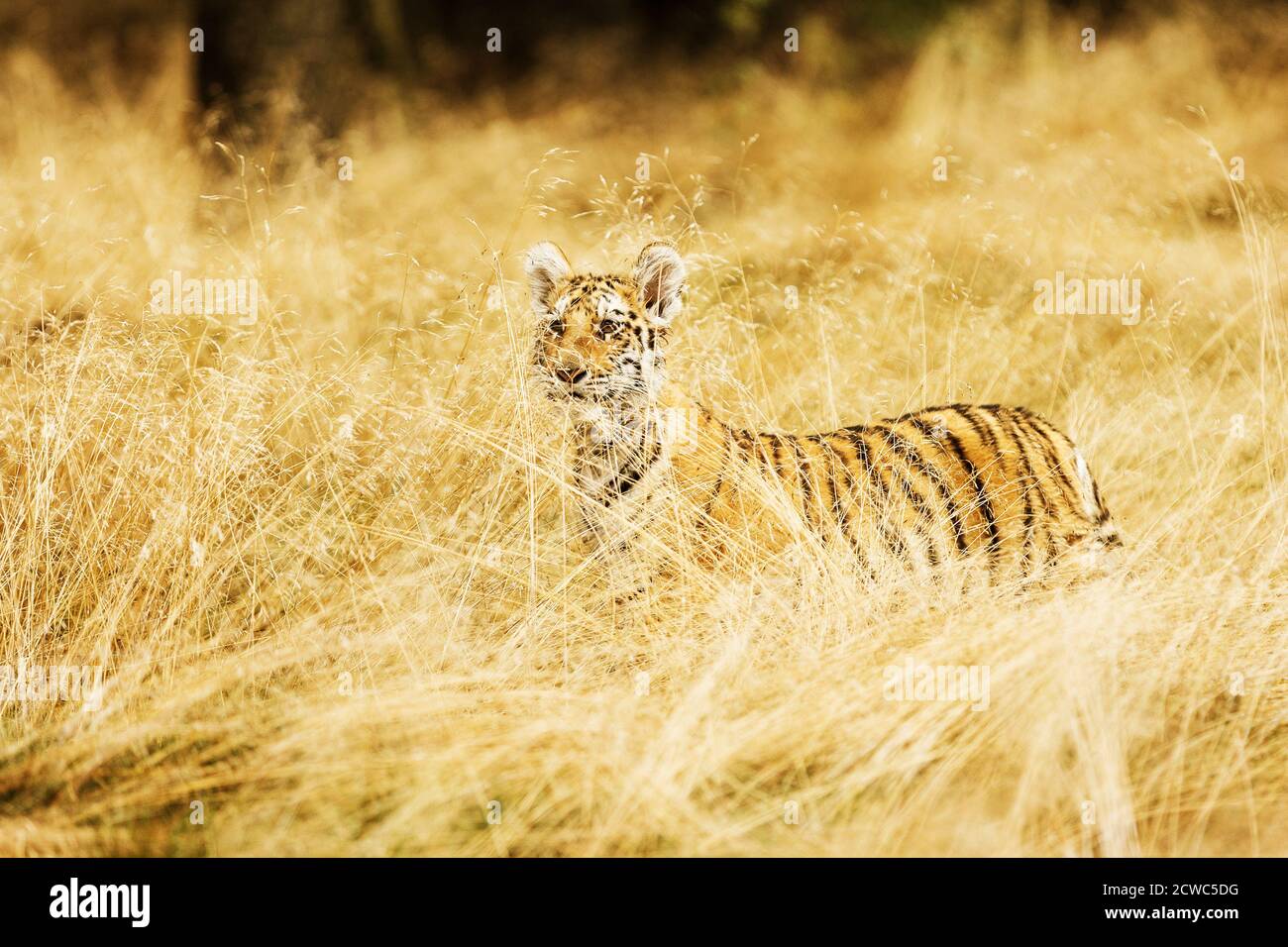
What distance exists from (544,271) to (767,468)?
44.1 inches

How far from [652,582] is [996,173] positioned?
5.67m

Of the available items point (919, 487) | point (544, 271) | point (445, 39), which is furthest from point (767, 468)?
point (445, 39)

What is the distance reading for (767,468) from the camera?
425 cm

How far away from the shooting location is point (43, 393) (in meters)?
4.09

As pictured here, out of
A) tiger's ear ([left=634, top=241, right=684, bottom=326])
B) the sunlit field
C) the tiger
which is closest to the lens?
the sunlit field

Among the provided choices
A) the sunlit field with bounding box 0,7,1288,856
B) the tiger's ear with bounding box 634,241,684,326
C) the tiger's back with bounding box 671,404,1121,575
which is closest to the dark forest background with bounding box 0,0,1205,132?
the sunlit field with bounding box 0,7,1288,856

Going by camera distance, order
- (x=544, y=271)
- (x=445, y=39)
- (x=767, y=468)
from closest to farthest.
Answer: (x=767, y=468)
(x=544, y=271)
(x=445, y=39)

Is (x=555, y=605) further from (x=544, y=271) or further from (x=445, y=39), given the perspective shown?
(x=445, y=39)

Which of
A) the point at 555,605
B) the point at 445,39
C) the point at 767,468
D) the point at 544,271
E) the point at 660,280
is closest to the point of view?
the point at 555,605

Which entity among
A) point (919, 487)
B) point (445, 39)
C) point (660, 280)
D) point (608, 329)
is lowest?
point (919, 487)

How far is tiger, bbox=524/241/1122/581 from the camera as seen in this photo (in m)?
4.14

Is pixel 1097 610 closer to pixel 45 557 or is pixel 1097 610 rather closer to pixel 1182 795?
pixel 1182 795

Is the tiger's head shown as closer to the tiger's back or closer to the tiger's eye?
the tiger's eye

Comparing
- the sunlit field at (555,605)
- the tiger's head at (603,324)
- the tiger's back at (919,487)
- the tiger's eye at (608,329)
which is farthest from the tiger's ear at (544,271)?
the tiger's back at (919,487)
